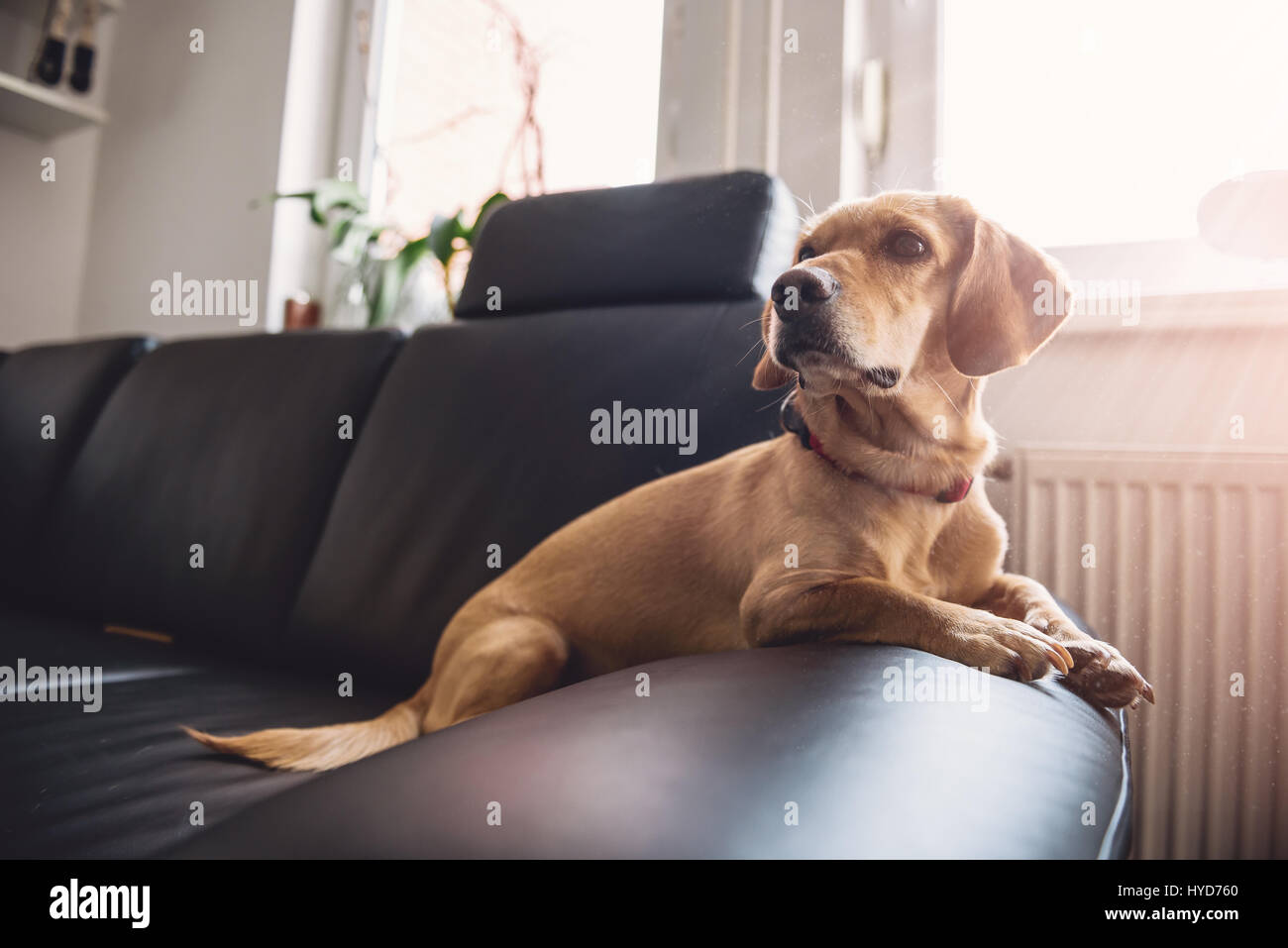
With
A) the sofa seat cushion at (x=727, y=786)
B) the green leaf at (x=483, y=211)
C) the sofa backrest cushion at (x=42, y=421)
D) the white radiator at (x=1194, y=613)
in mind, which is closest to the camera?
the sofa seat cushion at (x=727, y=786)

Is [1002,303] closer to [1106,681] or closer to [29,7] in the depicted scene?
[1106,681]

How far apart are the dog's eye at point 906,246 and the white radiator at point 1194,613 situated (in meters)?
0.54

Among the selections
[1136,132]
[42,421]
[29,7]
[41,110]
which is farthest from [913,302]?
[29,7]

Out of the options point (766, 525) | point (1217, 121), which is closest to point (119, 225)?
point (766, 525)

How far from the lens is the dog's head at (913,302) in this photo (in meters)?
0.78

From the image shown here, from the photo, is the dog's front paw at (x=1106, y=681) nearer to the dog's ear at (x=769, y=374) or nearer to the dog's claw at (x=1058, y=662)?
the dog's claw at (x=1058, y=662)

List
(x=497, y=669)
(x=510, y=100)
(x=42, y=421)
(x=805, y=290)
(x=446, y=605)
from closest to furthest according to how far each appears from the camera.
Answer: (x=805, y=290)
(x=497, y=669)
(x=446, y=605)
(x=42, y=421)
(x=510, y=100)

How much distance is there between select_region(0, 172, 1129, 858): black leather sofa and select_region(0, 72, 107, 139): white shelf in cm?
112

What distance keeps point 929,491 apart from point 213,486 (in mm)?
1329

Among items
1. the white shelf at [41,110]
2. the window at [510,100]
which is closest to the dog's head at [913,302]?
the window at [510,100]

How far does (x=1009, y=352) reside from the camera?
2.57ft

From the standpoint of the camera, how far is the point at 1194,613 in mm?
1114

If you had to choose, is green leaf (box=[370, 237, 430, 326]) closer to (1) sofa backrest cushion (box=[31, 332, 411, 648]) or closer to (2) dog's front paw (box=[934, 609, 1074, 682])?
(1) sofa backrest cushion (box=[31, 332, 411, 648])
